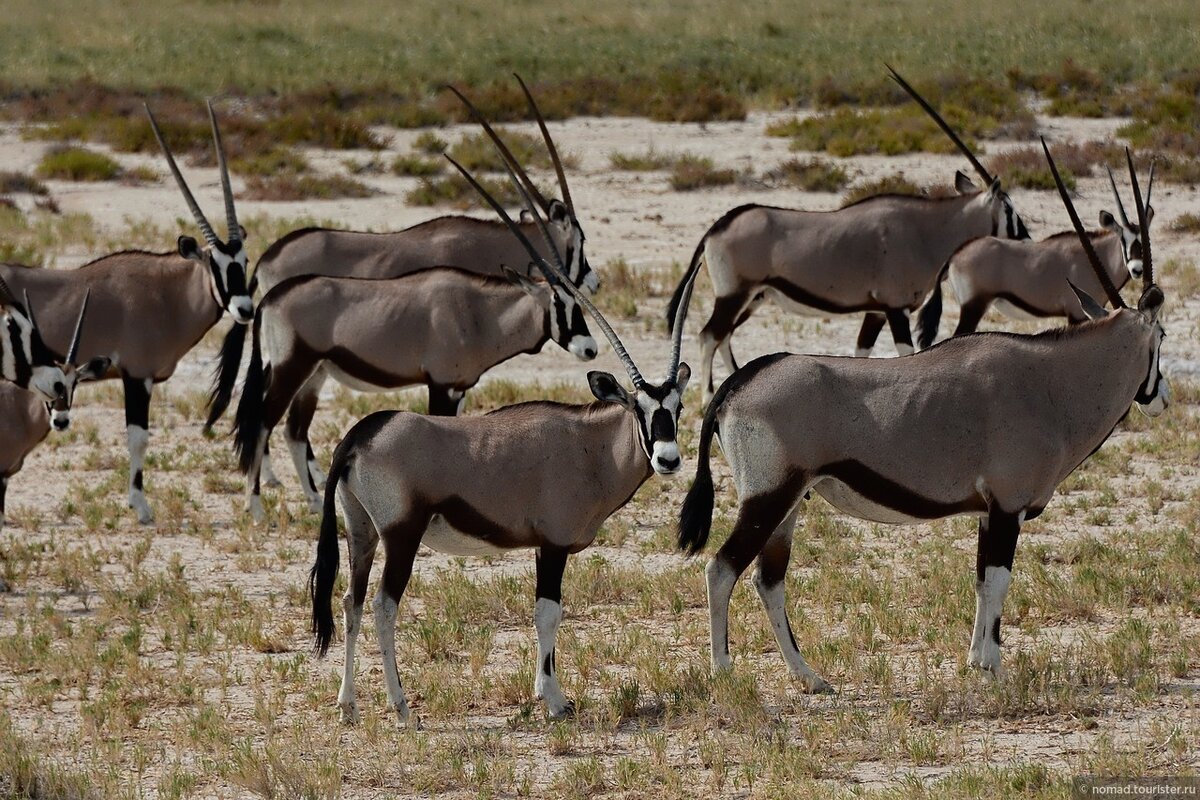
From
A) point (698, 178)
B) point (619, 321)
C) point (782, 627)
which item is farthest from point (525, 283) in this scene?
point (698, 178)

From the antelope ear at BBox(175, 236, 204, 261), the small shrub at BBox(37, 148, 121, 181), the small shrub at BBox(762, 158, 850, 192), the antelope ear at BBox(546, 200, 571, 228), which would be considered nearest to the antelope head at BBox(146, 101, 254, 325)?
the antelope ear at BBox(175, 236, 204, 261)

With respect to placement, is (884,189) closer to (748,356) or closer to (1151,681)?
(748,356)

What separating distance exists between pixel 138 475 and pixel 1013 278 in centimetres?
709

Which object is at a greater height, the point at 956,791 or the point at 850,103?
the point at 850,103

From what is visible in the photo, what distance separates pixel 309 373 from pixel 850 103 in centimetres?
2122

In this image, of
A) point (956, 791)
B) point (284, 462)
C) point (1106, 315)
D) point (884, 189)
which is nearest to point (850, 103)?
point (884, 189)

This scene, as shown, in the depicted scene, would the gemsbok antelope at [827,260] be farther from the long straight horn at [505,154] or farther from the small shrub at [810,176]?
the small shrub at [810,176]

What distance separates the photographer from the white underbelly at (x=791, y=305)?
14141mm

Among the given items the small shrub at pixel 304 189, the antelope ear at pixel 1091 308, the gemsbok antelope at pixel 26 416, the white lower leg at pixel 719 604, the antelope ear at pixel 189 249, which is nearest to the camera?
the white lower leg at pixel 719 604

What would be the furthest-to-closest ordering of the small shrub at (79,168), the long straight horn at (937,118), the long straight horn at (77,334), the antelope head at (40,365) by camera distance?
the small shrub at (79,168) < the long straight horn at (77,334) < the antelope head at (40,365) < the long straight horn at (937,118)

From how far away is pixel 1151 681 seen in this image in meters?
7.49

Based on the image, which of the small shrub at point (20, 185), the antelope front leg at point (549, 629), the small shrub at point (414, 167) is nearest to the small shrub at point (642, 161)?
the small shrub at point (414, 167)

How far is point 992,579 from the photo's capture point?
7750 mm

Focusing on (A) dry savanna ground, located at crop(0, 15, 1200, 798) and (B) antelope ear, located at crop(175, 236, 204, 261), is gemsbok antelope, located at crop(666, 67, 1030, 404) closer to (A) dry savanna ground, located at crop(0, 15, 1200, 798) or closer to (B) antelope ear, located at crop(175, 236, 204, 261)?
(A) dry savanna ground, located at crop(0, 15, 1200, 798)
